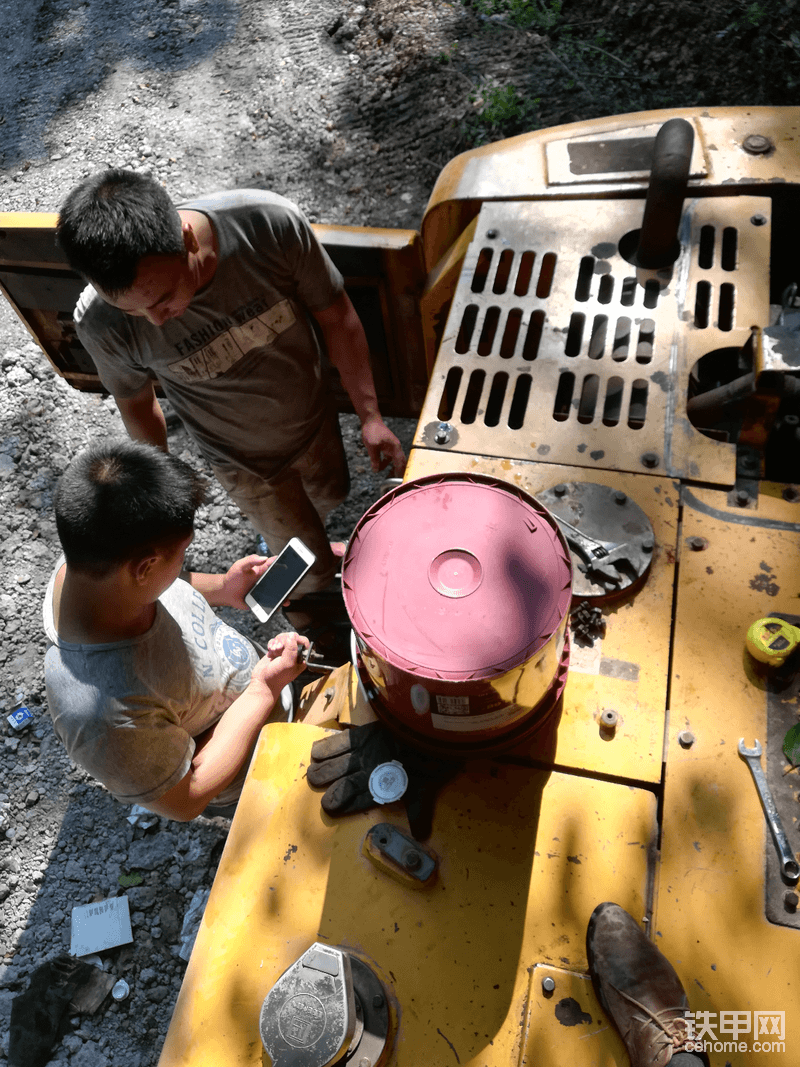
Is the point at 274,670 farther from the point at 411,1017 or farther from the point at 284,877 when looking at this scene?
the point at 411,1017

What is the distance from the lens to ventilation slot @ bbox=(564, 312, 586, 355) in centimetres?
203

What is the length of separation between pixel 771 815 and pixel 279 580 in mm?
1266

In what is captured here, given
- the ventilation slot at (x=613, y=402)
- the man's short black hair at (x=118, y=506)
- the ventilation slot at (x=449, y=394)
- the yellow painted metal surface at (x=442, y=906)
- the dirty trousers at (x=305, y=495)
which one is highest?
the man's short black hair at (x=118, y=506)

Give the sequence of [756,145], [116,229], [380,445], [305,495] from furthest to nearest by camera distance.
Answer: [305,495] < [380,445] < [756,145] < [116,229]

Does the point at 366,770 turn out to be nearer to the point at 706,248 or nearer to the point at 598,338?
the point at 598,338

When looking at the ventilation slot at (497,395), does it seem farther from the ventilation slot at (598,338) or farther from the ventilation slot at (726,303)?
the ventilation slot at (726,303)

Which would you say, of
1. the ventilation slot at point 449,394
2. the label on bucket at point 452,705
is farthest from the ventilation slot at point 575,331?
the label on bucket at point 452,705

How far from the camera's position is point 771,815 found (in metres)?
1.35

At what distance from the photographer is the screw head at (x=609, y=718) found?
4.81ft

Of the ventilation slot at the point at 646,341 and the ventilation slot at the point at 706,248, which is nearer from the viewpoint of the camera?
the ventilation slot at the point at 646,341

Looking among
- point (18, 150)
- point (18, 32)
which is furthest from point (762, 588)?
point (18, 32)

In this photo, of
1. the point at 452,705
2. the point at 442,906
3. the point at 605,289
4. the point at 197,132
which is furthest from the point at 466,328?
the point at 197,132

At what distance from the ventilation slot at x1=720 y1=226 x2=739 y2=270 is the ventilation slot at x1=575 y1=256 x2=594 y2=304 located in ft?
1.23

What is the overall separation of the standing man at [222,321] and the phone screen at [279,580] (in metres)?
0.51
